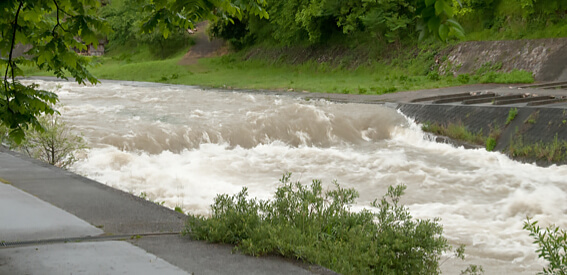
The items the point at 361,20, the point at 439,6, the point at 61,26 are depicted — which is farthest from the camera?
the point at 361,20

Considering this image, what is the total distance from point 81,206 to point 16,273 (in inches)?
89.9

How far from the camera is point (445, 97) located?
870 inches

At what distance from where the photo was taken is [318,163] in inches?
627

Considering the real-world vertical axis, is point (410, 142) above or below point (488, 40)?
below

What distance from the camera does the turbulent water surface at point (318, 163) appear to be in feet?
35.4

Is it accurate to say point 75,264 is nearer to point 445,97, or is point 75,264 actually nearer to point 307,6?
point 445,97

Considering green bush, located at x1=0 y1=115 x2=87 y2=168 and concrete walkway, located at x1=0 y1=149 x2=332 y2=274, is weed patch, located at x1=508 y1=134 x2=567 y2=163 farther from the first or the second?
concrete walkway, located at x1=0 y1=149 x2=332 y2=274

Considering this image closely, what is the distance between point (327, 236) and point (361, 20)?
32.7 metres

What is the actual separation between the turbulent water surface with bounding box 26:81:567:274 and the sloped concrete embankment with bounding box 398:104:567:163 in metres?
0.65

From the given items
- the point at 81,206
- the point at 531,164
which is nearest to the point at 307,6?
the point at 531,164

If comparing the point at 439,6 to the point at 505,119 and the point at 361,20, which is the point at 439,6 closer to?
the point at 505,119

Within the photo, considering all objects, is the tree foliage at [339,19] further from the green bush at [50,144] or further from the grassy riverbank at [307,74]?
the green bush at [50,144]

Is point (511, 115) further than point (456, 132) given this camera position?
No

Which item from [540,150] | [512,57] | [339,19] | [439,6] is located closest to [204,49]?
[339,19]
